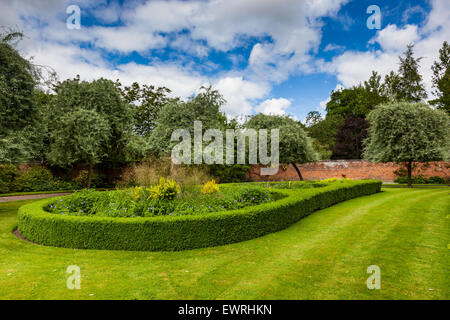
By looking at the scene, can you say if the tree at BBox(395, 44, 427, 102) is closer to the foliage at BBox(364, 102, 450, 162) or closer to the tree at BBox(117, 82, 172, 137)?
the foliage at BBox(364, 102, 450, 162)

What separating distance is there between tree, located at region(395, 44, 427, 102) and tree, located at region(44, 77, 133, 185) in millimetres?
28805

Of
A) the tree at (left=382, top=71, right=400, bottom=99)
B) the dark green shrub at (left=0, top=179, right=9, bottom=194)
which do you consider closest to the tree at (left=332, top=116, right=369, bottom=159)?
the tree at (left=382, top=71, right=400, bottom=99)

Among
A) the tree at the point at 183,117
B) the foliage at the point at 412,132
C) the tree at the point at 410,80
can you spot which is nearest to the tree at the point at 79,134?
the tree at the point at 183,117

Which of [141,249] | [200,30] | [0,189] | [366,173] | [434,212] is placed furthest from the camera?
[366,173]

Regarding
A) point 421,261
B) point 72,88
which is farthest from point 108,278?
point 72,88

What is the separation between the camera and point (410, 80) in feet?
94.8

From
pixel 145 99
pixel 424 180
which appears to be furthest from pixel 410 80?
pixel 145 99

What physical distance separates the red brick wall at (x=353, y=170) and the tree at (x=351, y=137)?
7.76 m

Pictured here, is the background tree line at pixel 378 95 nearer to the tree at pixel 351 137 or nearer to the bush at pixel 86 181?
the tree at pixel 351 137

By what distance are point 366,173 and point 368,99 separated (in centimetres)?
1114

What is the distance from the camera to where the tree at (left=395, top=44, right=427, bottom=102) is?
28.6m

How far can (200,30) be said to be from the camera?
28.0 feet
